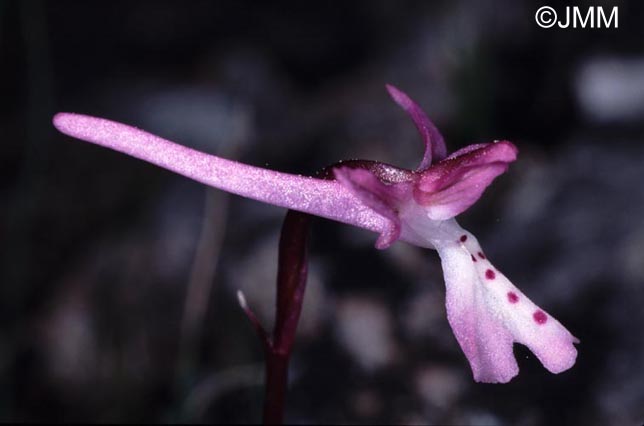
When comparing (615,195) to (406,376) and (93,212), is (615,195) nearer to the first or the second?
(406,376)

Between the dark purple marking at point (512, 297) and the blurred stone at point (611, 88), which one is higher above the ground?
the blurred stone at point (611, 88)

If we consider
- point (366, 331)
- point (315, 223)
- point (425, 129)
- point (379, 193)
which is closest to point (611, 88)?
point (315, 223)

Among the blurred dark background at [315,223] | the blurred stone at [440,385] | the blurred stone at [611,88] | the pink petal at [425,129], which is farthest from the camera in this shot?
the blurred stone at [611,88]

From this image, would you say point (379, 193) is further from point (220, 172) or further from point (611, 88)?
point (611, 88)

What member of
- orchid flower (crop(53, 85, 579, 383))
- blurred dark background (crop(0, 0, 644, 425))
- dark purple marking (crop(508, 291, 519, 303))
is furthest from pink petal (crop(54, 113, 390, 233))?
blurred dark background (crop(0, 0, 644, 425))

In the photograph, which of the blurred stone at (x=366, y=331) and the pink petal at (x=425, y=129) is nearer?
the pink petal at (x=425, y=129)

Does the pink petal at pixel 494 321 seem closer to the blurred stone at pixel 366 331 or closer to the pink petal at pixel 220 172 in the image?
the pink petal at pixel 220 172

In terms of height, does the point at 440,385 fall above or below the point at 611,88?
below

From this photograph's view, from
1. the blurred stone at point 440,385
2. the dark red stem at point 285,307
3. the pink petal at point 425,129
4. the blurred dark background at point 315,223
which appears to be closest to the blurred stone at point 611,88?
the blurred dark background at point 315,223
